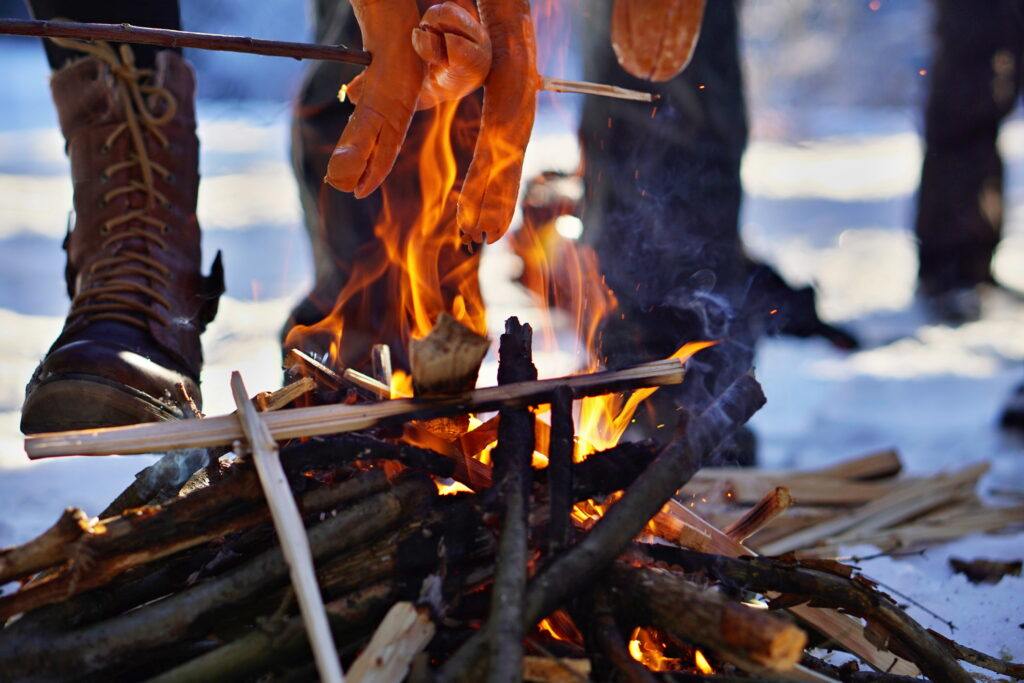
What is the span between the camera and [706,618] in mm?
1192

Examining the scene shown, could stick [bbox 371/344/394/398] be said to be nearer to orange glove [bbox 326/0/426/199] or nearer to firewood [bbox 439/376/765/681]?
orange glove [bbox 326/0/426/199]

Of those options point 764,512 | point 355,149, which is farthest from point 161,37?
point 764,512

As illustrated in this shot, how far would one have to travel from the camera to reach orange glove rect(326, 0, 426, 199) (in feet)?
5.22

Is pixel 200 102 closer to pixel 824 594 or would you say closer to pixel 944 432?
pixel 944 432

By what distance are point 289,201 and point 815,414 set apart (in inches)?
142

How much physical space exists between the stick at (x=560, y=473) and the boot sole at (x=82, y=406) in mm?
929

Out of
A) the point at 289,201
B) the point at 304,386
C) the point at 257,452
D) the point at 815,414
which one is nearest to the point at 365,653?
the point at 257,452

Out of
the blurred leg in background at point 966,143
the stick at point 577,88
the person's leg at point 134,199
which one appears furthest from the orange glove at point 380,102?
the blurred leg in background at point 966,143

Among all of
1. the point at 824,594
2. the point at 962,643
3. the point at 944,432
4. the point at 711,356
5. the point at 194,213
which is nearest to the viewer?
the point at 824,594

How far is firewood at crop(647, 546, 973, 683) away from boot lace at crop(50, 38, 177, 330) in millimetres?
1404

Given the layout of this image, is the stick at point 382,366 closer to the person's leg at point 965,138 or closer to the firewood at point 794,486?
the firewood at point 794,486

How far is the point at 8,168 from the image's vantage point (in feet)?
18.7

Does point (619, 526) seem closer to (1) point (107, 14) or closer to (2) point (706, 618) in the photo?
(2) point (706, 618)

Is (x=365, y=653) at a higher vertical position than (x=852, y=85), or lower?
Result: lower
